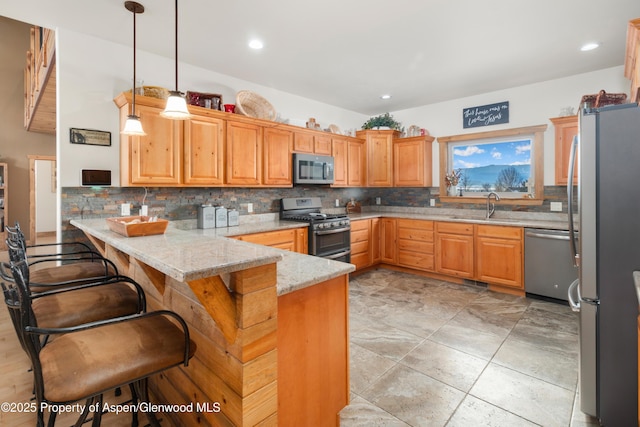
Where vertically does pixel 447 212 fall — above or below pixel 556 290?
above

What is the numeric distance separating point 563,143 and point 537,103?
68cm

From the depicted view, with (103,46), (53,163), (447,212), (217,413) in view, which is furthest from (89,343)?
(53,163)

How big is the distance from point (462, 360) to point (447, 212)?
2.99 metres

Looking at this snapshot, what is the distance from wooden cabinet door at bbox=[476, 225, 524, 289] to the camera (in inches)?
150

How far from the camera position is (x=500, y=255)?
3.96 m

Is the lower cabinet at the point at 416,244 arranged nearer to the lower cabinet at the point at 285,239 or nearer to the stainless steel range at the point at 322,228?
the stainless steel range at the point at 322,228

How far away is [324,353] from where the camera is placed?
1528mm

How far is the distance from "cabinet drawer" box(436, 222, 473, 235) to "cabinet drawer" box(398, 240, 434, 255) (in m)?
0.28

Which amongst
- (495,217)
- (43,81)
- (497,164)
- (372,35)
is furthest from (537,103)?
(43,81)

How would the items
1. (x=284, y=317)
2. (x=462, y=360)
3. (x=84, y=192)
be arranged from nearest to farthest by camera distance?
1. (x=284, y=317)
2. (x=462, y=360)
3. (x=84, y=192)

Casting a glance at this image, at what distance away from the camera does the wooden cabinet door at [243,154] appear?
349cm

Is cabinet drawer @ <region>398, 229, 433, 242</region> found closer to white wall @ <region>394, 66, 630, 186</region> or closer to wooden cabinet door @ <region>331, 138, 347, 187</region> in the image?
white wall @ <region>394, 66, 630, 186</region>

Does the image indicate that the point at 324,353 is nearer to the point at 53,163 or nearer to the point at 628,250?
the point at 628,250

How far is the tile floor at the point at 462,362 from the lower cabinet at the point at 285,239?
36.5 inches
